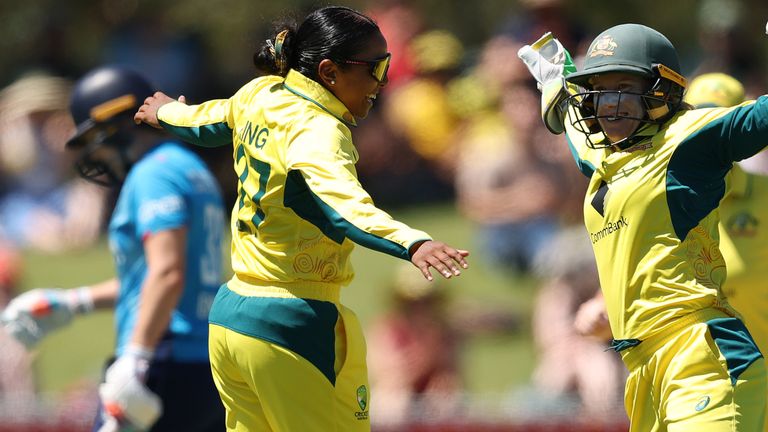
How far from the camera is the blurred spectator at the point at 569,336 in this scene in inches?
376

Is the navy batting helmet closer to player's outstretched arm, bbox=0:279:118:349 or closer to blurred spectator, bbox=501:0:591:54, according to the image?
player's outstretched arm, bbox=0:279:118:349

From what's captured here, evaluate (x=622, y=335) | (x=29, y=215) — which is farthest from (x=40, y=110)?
(x=622, y=335)

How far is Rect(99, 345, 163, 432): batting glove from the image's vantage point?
19.6 feet

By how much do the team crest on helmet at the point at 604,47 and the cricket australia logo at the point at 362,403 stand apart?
135 cm

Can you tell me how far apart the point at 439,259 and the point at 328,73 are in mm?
1032

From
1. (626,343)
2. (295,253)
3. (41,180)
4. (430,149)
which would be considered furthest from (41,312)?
(41,180)

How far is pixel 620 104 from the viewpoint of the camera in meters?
4.90

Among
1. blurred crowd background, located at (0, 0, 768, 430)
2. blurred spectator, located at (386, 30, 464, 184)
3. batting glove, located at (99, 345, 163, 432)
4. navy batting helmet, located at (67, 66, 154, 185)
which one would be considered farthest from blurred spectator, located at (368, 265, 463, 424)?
batting glove, located at (99, 345, 163, 432)

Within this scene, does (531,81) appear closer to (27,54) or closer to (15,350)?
(15,350)

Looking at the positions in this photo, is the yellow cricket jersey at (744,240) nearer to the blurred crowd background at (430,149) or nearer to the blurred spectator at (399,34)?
the blurred crowd background at (430,149)

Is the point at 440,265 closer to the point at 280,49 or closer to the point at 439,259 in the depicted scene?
the point at 439,259

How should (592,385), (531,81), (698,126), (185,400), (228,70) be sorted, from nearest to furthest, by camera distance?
(698,126), (185,400), (592,385), (531,81), (228,70)

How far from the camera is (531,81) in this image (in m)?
11.2

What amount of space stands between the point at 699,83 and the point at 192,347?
2439 millimetres
